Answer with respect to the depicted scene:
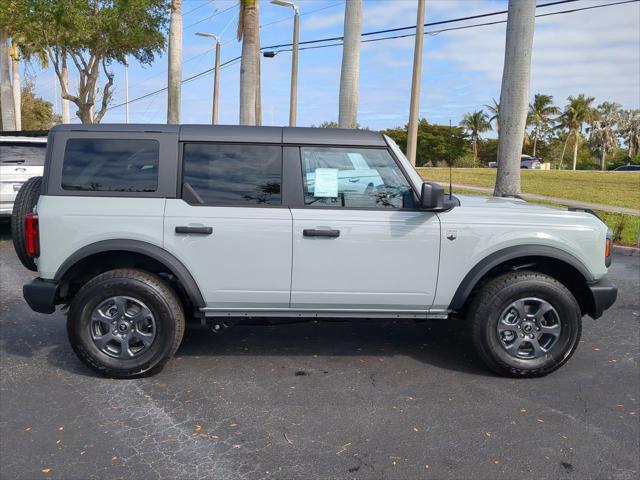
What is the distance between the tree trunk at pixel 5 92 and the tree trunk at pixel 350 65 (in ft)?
47.1

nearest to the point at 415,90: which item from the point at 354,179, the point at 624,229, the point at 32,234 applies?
the point at 624,229

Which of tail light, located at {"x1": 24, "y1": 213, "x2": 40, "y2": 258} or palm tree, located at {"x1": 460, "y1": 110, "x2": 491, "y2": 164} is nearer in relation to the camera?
tail light, located at {"x1": 24, "y1": 213, "x2": 40, "y2": 258}

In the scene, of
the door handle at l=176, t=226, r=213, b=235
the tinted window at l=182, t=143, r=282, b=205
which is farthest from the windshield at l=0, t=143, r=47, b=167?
the door handle at l=176, t=226, r=213, b=235

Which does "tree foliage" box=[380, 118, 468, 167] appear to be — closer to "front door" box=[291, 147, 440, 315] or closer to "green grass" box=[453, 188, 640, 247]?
"green grass" box=[453, 188, 640, 247]

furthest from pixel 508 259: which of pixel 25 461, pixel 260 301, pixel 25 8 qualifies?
pixel 25 8

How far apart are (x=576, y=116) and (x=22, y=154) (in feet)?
244

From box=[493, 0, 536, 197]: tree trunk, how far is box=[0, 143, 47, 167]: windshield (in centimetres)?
790

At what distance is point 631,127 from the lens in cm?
8794

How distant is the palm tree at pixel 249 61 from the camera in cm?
1447

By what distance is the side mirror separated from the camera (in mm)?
4148

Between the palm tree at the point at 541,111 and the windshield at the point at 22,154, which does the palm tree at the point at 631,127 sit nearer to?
the palm tree at the point at 541,111

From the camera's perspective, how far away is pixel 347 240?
169 inches

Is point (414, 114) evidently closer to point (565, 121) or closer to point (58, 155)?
point (58, 155)

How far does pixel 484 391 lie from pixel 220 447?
1942 mm
